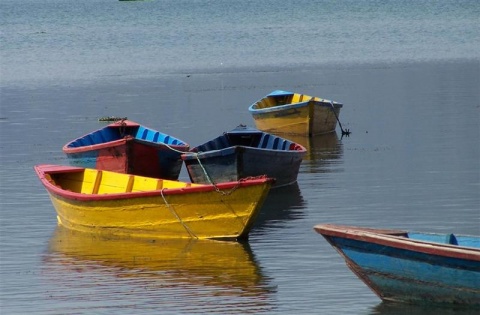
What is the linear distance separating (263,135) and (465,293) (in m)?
10.7

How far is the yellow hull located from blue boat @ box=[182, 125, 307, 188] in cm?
194

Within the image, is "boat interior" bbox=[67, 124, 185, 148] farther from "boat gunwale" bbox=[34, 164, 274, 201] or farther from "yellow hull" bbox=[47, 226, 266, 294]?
"yellow hull" bbox=[47, 226, 266, 294]

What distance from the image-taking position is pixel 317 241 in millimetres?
18531

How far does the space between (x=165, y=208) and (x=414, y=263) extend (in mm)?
5796

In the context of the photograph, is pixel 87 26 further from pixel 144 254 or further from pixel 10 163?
pixel 144 254

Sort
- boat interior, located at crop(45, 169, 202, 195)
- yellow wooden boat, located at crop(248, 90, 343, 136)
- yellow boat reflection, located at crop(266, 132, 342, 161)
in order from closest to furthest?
boat interior, located at crop(45, 169, 202, 195) < yellow boat reflection, located at crop(266, 132, 342, 161) < yellow wooden boat, located at crop(248, 90, 343, 136)

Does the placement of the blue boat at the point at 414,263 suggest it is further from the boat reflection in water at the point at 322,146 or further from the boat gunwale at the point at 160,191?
the boat reflection in water at the point at 322,146

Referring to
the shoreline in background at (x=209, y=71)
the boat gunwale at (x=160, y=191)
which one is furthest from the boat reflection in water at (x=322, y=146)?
the shoreline in background at (x=209, y=71)

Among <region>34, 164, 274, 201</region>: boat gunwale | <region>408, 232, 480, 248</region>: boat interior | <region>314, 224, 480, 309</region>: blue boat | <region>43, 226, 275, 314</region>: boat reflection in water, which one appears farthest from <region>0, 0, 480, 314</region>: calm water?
<region>408, 232, 480, 248</region>: boat interior

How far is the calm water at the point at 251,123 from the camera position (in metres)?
16.0

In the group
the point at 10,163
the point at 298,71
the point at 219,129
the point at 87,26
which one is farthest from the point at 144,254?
the point at 87,26

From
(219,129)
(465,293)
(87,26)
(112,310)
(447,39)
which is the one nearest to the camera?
(465,293)

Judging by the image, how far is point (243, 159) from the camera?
21516mm

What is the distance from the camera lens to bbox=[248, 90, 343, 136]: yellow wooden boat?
31.8 metres
